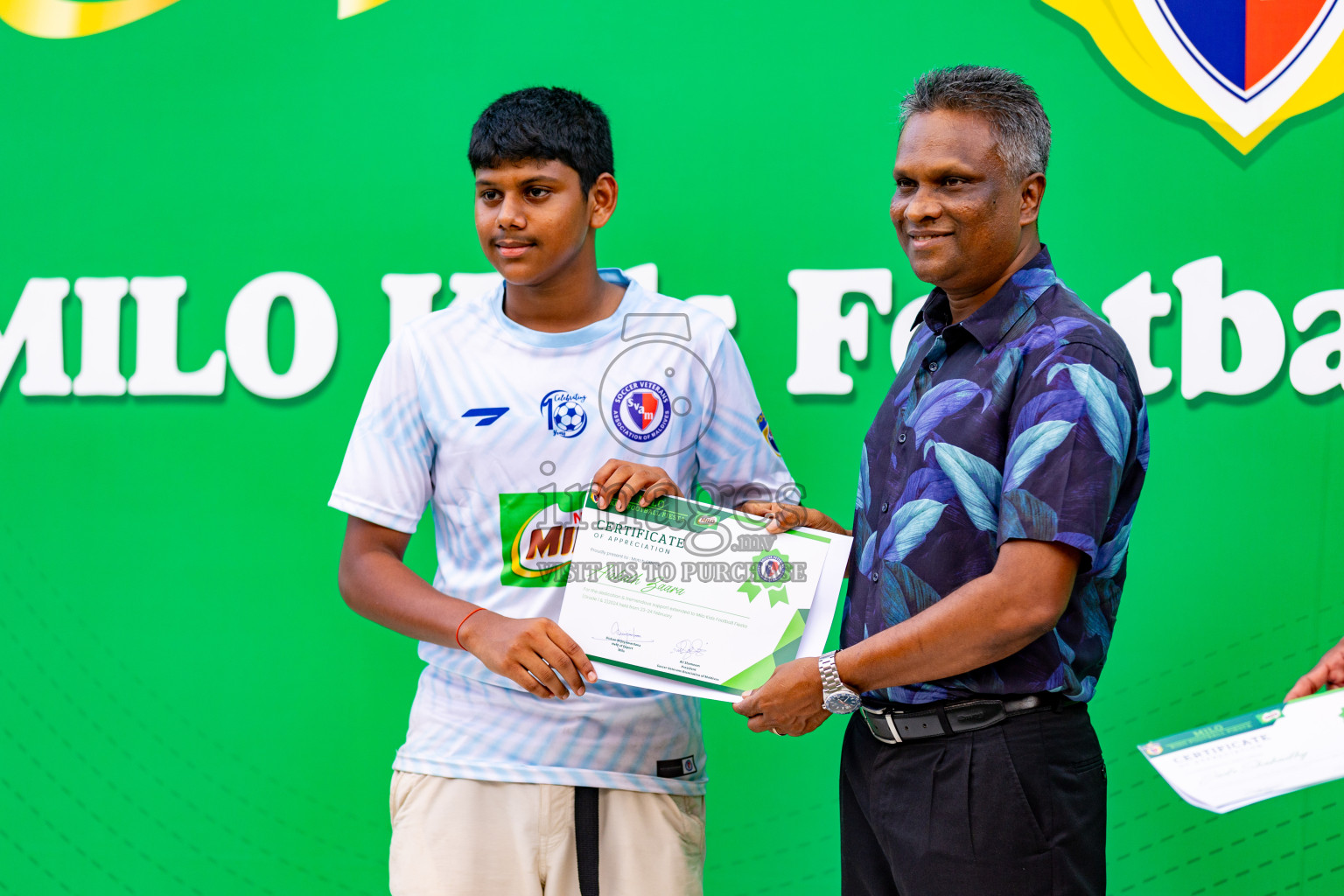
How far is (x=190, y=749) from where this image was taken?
108 inches

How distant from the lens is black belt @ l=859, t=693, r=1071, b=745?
1584 millimetres

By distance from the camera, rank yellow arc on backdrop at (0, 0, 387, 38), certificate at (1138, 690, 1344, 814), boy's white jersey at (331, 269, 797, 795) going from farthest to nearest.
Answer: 1. yellow arc on backdrop at (0, 0, 387, 38)
2. boy's white jersey at (331, 269, 797, 795)
3. certificate at (1138, 690, 1344, 814)

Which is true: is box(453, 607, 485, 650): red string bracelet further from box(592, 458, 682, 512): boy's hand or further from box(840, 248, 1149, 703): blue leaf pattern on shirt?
box(840, 248, 1149, 703): blue leaf pattern on shirt

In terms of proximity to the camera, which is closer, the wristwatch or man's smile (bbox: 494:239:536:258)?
the wristwatch

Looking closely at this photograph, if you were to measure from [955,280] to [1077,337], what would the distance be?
0.72 feet

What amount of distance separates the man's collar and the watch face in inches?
20.4

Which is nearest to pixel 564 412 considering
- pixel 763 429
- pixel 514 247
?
pixel 514 247

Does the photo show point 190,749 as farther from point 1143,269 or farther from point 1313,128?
point 1313,128

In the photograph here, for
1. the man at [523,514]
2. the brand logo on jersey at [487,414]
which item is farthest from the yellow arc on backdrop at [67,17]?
the brand logo on jersey at [487,414]

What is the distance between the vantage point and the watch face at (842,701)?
1618 mm

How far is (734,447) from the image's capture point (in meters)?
1.99

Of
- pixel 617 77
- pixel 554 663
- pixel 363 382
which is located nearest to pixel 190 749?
pixel 363 382

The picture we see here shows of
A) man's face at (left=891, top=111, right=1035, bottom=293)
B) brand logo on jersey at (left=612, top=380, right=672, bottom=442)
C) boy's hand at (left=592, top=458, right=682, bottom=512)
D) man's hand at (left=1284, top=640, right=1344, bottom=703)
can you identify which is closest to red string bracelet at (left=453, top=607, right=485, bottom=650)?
boy's hand at (left=592, top=458, right=682, bottom=512)

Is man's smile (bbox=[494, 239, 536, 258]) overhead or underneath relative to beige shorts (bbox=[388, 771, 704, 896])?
overhead
